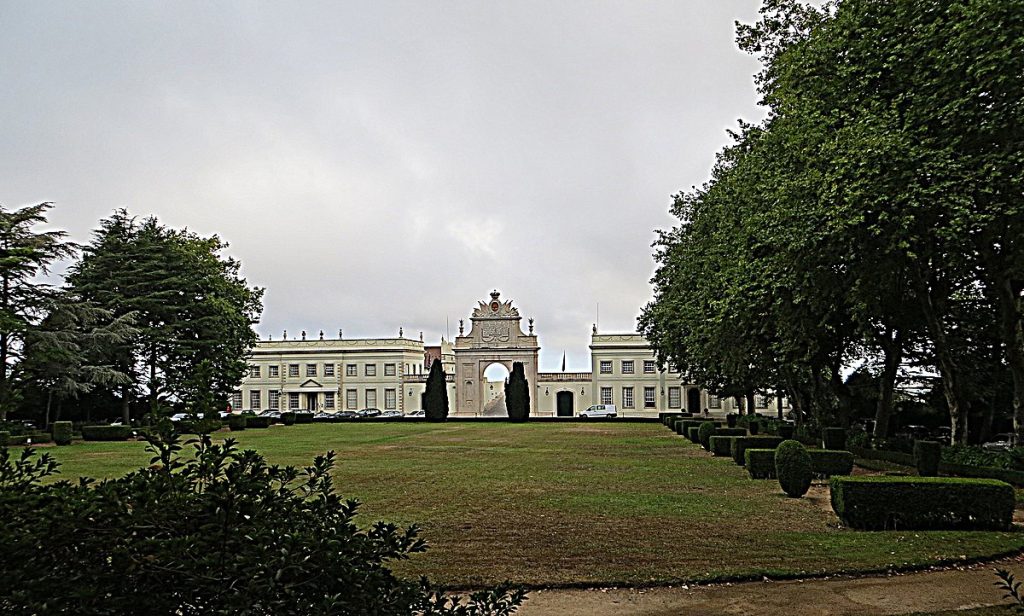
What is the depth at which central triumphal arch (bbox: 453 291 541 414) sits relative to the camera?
66.4 metres

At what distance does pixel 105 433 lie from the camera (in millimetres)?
36438

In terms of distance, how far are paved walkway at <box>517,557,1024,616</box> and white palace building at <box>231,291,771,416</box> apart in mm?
56977

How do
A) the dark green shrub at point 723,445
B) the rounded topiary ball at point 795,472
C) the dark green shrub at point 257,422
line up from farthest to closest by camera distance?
the dark green shrub at point 257,422
the dark green shrub at point 723,445
the rounded topiary ball at point 795,472

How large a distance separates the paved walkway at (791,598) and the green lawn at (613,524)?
36cm

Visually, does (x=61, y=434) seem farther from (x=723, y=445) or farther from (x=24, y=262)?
(x=723, y=445)

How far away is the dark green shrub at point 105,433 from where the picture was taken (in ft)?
119

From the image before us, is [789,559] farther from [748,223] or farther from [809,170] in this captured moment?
[748,223]

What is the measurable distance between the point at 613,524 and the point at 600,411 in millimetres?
55034

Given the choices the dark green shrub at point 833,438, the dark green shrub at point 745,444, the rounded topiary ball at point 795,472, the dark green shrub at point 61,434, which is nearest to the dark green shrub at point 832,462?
the rounded topiary ball at point 795,472

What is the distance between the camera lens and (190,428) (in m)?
3.39

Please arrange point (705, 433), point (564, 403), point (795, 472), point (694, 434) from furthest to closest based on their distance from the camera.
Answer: point (564, 403) < point (694, 434) < point (705, 433) < point (795, 472)

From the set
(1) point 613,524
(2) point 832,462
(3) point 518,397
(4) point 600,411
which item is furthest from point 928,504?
(4) point 600,411

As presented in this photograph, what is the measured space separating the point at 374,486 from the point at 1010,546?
36.2ft

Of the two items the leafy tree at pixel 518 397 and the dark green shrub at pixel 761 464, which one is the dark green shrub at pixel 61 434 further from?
the leafy tree at pixel 518 397
